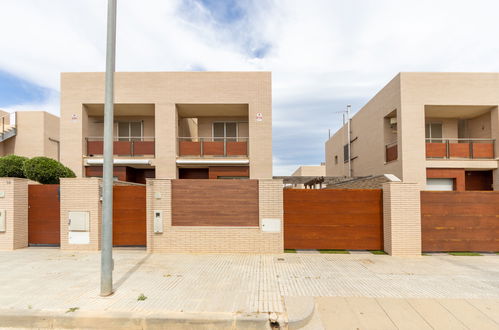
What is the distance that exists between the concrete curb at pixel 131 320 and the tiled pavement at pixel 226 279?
0.18 metres

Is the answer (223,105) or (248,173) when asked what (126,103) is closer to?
(223,105)

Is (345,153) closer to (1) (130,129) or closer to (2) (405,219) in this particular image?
(2) (405,219)

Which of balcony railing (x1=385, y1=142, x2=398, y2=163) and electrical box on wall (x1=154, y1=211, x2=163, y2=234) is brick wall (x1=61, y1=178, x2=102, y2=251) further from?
balcony railing (x1=385, y1=142, x2=398, y2=163)

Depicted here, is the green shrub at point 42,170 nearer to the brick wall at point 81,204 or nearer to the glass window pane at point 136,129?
the brick wall at point 81,204

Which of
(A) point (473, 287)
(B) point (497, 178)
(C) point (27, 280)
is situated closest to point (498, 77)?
(B) point (497, 178)

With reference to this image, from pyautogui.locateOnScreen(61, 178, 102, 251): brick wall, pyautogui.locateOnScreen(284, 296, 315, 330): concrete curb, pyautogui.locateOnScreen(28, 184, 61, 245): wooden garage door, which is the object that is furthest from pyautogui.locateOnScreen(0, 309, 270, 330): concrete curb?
pyautogui.locateOnScreen(28, 184, 61, 245): wooden garage door

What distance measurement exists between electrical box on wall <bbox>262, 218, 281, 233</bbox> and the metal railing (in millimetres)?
19646

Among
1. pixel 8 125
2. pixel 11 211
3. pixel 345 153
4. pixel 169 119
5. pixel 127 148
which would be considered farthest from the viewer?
pixel 345 153

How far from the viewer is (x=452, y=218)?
27.0 feet

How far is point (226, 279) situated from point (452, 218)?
7394 mm

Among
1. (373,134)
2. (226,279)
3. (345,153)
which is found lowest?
(226,279)

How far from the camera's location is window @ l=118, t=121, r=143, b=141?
15.3 metres

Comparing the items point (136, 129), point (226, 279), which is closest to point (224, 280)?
point (226, 279)

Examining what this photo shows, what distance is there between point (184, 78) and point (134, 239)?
872cm
